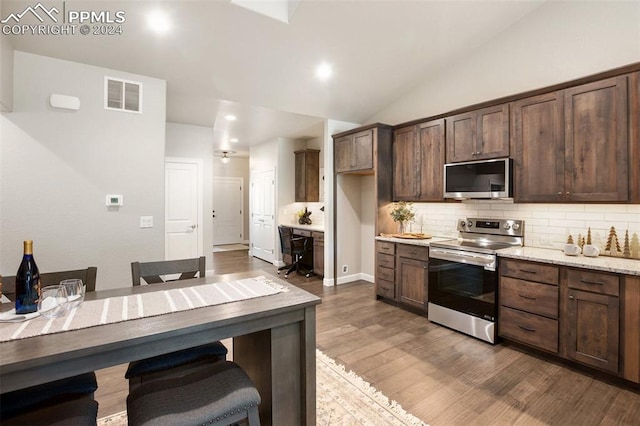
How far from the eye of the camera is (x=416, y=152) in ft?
13.5

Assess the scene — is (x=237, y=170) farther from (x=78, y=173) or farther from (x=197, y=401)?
(x=197, y=401)

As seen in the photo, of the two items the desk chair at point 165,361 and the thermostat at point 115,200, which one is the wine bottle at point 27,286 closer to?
the desk chair at point 165,361

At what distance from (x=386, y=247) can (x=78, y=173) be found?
140 inches

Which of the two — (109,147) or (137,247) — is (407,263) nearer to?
(137,247)

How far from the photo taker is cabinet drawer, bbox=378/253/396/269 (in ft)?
13.4

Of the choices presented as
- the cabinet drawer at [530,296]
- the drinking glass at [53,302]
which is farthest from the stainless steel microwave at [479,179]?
the drinking glass at [53,302]

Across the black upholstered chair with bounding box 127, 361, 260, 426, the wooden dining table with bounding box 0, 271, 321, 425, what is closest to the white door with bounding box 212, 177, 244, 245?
the wooden dining table with bounding box 0, 271, 321, 425

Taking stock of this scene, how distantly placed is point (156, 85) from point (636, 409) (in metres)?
4.92

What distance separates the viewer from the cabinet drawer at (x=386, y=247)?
4.07 meters

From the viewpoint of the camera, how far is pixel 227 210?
9.60 m

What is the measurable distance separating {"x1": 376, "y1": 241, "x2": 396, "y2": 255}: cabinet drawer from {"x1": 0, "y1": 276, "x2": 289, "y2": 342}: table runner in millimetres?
2484

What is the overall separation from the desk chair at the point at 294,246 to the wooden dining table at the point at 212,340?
149 inches

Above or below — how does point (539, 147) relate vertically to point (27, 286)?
above

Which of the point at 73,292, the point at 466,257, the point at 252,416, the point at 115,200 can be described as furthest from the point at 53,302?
the point at 466,257
